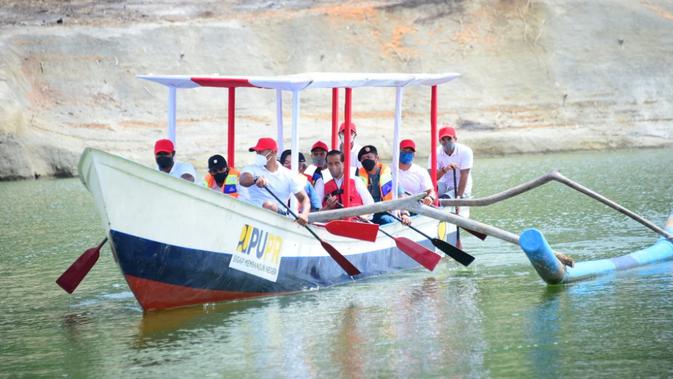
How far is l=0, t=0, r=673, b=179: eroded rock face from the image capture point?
40875mm

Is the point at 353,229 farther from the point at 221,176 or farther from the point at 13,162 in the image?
the point at 13,162

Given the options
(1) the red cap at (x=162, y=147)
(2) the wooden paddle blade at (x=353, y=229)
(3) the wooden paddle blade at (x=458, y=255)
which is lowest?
(3) the wooden paddle blade at (x=458, y=255)

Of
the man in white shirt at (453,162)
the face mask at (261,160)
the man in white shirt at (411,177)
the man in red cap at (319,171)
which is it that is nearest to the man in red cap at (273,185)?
the face mask at (261,160)

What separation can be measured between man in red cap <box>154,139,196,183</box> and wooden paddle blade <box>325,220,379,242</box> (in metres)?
1.70

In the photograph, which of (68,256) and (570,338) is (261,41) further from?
(570,338)

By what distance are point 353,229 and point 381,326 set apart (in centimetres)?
233

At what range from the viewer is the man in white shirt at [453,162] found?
62.3 feet

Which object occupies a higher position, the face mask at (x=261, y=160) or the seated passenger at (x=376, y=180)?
the face mask at (x=261, y=160)

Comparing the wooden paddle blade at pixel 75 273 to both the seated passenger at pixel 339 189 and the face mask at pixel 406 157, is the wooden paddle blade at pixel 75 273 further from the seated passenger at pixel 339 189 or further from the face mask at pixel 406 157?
the face mask at pixel 406 157

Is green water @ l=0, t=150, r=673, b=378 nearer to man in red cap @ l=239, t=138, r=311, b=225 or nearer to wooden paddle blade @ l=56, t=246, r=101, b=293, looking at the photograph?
wooden paddle blade @ l=56, t=246, r=101, b=293

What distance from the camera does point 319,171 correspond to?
16875 millimetres

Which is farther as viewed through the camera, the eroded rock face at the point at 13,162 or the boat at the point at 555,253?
the eroded rock face at the point at 13,162

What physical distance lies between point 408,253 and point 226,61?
101 feet

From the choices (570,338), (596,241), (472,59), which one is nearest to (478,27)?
(472,59)
